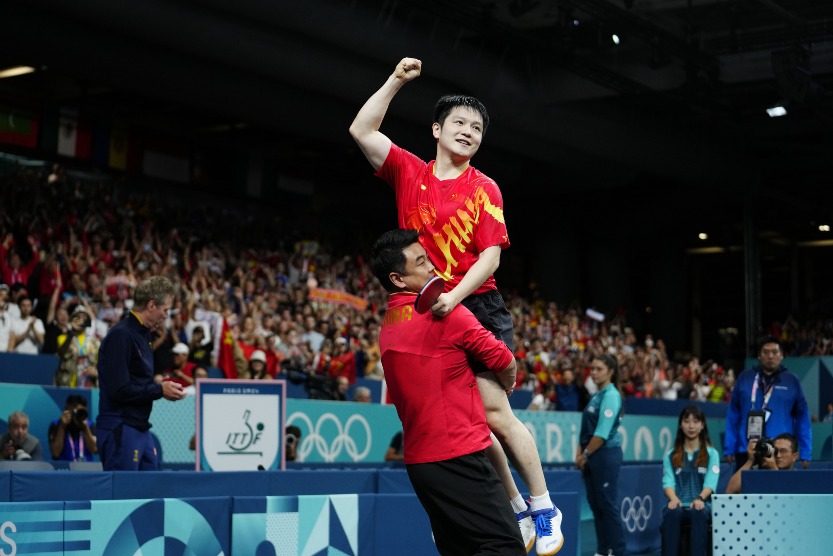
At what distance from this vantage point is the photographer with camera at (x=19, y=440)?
10.3 meters

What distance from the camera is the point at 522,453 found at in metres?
5.07

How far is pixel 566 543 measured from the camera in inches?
335

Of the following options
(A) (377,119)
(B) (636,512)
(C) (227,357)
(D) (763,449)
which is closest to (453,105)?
(A) (377,119)

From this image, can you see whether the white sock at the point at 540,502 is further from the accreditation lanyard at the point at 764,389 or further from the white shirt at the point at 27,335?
the white shirt at the point at 27,335

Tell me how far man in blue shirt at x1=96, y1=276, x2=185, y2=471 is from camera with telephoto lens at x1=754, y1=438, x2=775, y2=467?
471cm

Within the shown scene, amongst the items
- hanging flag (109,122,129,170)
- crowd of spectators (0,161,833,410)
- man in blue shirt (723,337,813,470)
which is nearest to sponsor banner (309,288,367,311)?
crowd of spectators (0,161,833,410)

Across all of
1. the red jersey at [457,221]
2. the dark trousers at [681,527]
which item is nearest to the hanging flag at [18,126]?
the dark trousers at [681,527]

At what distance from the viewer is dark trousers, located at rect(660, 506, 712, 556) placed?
9.77m

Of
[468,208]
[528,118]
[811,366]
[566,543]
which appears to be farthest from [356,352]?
[468,208]

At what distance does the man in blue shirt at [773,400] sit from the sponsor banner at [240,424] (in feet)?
13.3

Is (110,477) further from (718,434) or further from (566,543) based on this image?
(718,434)

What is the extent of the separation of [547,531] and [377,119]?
2031 millimetres

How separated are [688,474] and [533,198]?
24.7 m

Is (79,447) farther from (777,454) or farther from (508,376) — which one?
(508,376)
